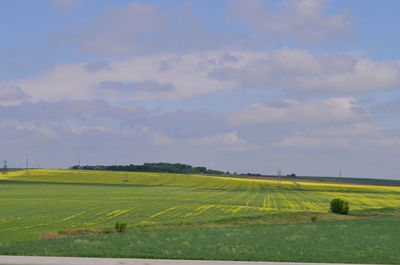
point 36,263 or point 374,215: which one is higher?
point 36,263

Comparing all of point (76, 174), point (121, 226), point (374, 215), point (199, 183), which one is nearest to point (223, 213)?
point (374, 215)

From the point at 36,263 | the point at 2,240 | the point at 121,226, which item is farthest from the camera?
the point at 2,240

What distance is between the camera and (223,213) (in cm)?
6250

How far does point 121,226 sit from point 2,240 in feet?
31.7

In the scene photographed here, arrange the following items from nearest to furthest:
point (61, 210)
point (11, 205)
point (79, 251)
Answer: point (79, 251) → point (61, 210) → point (11, 205)

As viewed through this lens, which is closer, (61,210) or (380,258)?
(380,258)

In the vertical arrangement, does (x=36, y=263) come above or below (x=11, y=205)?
above

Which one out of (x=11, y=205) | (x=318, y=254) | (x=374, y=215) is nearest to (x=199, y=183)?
(x=11, y=205)

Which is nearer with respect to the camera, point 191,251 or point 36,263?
point 36,263

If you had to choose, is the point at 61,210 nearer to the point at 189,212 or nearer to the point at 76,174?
the point at 189,212

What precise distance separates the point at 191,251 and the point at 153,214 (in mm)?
43887

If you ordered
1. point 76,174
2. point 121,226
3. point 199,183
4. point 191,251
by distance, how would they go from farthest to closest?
point 76,174 < point 199,183 < point 121,226 < point 191,251

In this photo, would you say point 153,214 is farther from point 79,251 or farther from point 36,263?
point 36,263

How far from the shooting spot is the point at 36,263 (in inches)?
456
